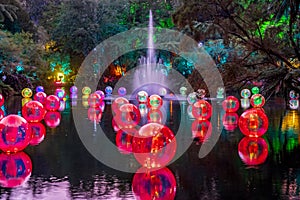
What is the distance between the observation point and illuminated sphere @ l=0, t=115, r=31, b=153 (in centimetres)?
920

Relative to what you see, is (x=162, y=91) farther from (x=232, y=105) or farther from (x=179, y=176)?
(x=179, y=176)

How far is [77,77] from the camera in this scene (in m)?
43.3

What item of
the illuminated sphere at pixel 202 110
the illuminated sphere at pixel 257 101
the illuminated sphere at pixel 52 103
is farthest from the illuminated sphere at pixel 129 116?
the illuminated sphere at pixel 257 101

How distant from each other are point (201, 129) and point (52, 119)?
5.87 metres

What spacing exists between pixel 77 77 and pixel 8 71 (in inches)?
484

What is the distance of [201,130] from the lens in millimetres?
13688

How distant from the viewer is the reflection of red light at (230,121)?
1449cm

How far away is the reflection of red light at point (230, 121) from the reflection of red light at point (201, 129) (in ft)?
1.79

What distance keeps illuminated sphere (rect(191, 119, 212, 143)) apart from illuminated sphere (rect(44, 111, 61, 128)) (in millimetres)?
4264

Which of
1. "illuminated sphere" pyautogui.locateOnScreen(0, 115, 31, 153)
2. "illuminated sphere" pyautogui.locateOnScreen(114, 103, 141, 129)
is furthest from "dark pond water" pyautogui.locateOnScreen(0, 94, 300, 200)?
"illuminated sphere" pyautogui.locateOnScreen(114, 103, 141, 129)

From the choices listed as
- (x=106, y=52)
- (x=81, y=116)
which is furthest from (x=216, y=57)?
(x=81, y=116)

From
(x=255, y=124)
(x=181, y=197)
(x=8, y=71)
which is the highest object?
(x=8, y=71)

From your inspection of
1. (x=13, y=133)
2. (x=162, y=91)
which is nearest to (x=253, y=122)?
(x=13, y=133)

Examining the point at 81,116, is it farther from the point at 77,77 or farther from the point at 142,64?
the point at 77,77
